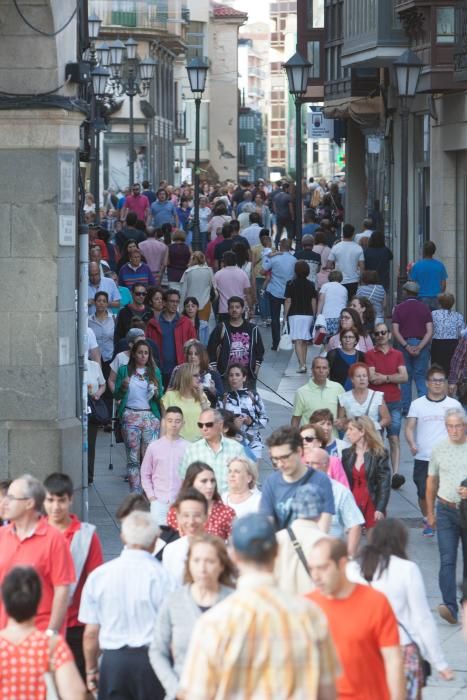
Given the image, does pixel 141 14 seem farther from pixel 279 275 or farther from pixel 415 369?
pixel 415 369

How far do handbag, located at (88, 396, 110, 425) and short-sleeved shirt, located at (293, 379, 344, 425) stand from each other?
223 cm

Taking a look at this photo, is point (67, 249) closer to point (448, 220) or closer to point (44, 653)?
point (44, 653)

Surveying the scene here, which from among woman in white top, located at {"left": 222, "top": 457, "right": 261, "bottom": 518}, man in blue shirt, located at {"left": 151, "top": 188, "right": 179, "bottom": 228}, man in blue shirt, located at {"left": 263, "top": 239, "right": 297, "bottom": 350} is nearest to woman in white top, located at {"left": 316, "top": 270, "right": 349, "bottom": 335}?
man in blue shirt, located at {"left": 263, "top": 239, "right": 297, "bottom": 350}

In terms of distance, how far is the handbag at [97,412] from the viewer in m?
15.8

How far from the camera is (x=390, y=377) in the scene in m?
15.8

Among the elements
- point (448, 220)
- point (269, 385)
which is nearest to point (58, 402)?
point (269, 385)

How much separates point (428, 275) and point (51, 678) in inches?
623

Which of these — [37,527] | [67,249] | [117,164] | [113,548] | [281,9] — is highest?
[281,9]

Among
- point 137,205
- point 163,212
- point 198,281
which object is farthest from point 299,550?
point 137,205

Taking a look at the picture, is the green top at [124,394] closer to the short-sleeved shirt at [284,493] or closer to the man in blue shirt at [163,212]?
the short-sleeved shirt at [284,493]

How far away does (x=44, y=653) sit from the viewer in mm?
6652

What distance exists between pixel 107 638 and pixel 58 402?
5.49 m

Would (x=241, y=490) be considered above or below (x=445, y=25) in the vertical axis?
below

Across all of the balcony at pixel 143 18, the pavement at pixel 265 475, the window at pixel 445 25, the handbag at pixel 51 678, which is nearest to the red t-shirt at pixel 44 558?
the handbag at pixel 51 678
